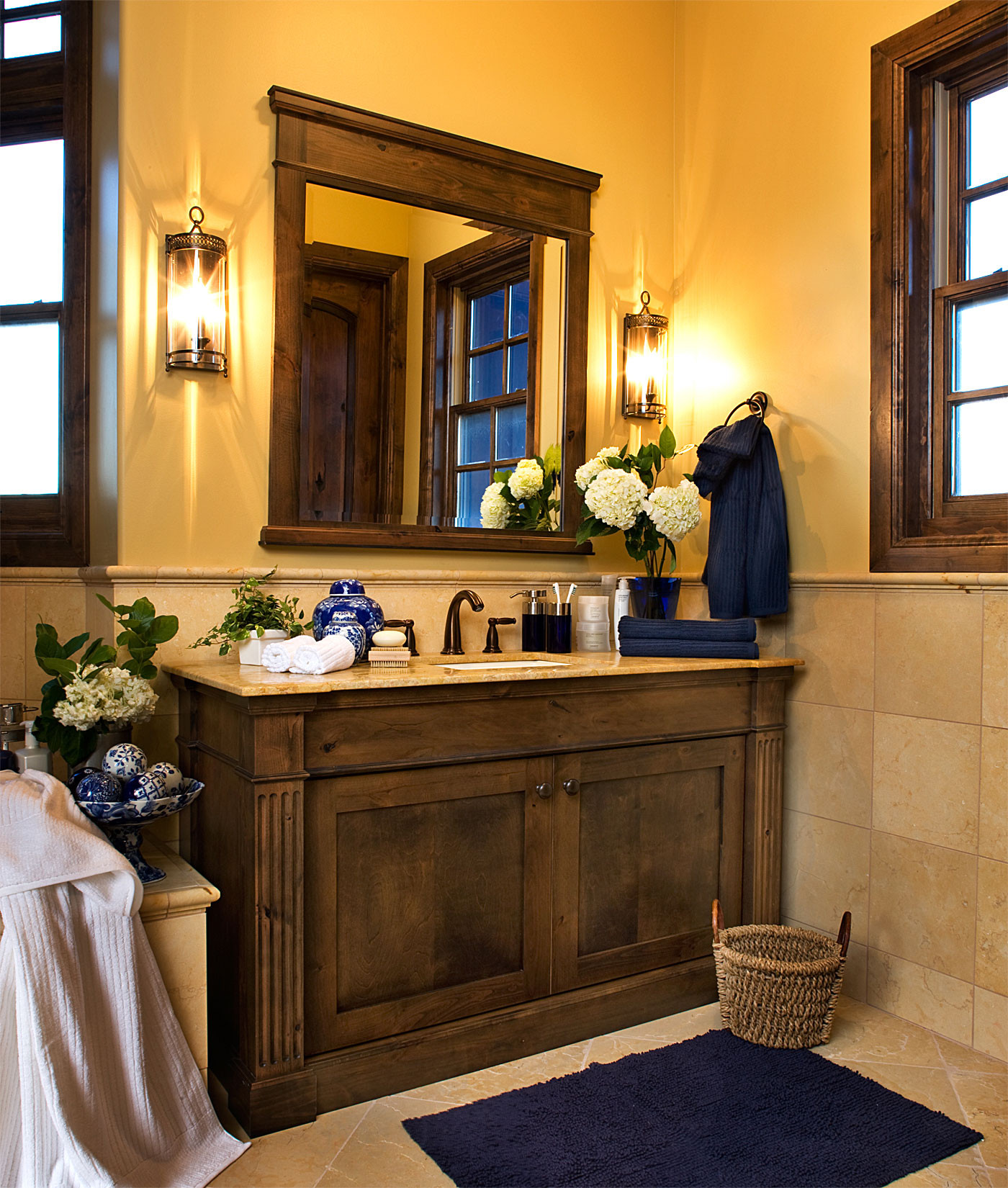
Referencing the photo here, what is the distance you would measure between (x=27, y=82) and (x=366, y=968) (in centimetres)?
243

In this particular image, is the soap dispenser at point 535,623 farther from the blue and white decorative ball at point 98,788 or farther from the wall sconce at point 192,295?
the blue and white decorative ball at point 98,788

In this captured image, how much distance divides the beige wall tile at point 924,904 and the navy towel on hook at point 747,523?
69 centimetres

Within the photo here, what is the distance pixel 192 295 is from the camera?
232cm

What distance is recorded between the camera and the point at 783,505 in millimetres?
2664

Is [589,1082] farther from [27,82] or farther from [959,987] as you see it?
[27,82]

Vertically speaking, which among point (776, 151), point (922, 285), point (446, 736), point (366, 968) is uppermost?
point (776, 151)

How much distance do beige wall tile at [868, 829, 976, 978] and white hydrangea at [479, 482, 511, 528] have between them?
4.30 feet

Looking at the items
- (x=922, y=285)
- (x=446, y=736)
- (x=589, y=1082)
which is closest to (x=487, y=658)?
(x=446, y=736)

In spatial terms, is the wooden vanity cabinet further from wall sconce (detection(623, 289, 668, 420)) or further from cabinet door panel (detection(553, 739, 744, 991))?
wall sconce (detection(623, 289, 668, 420))

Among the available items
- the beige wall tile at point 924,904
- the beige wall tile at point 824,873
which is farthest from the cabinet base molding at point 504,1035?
the beige wall tile at point 924,904

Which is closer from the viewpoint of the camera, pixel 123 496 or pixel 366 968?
pixel 366 968

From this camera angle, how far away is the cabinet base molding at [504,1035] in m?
1.99

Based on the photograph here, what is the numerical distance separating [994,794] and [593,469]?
1.30m

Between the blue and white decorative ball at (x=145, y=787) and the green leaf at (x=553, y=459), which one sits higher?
the green leaf at (x=553, y=459)
